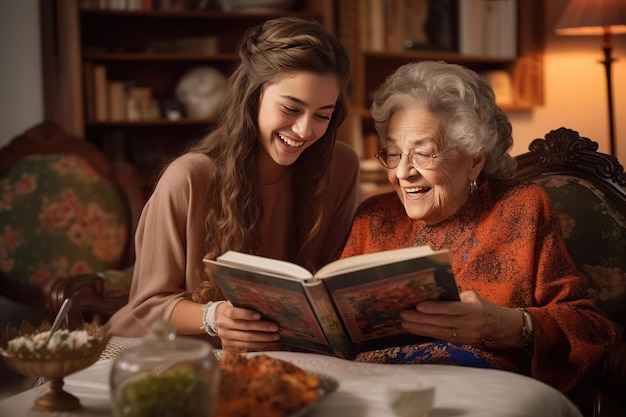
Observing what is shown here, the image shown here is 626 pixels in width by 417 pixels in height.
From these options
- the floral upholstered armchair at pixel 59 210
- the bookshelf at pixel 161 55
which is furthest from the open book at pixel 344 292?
the bookshelf at pixel 161 55

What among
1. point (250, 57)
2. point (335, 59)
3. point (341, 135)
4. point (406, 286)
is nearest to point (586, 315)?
point (406, 286)

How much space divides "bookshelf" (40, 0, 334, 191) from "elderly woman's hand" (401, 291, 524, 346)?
262 cm

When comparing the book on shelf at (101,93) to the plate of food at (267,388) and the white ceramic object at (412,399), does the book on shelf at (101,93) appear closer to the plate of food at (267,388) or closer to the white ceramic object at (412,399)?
the plate of food at (267,388)

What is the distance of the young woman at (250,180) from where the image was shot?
1892 mm

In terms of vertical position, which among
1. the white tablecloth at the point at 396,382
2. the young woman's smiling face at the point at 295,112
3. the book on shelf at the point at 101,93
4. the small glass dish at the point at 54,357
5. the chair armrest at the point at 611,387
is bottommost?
the chair armrest at the point at 611,387

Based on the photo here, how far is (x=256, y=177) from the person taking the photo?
2.04 metres

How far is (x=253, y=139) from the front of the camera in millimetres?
1993

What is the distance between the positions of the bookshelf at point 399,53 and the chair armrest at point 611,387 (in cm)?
261

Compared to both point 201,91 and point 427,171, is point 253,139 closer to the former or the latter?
A: point 427,171

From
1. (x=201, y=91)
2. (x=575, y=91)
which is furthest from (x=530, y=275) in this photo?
(x=575, y=91)

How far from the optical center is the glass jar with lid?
104cm

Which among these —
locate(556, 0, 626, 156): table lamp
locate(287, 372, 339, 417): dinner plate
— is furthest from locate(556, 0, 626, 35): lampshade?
locate(287, 372, 339, 417): dinner plate

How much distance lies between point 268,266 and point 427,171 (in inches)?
21.9

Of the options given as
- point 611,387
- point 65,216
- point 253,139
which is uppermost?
point 253,139
